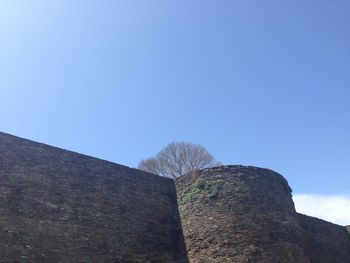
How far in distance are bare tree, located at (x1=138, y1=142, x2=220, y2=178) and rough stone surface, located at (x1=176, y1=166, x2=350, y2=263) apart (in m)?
11.9

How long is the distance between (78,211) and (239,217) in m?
4.91

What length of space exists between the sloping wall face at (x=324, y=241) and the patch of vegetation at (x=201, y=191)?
592 cm

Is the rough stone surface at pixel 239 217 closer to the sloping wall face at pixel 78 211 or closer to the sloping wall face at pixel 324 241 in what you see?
the sloping wall face at pixel 78 211

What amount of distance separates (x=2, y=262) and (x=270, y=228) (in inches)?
309

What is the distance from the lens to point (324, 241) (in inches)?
816

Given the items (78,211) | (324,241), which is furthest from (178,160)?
(78,211)

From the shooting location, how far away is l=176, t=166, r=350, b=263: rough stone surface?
1396cm

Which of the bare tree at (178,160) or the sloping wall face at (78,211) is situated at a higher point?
the bare tree at (178,160)

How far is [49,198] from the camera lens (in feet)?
41.5

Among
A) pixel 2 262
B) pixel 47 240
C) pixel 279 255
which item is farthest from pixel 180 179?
pixel 2 262

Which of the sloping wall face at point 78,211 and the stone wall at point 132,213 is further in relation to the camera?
the stone wall at point 132,213

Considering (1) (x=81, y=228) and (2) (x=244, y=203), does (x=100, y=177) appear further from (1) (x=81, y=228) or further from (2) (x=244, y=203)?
(2) (x=244, y=203)

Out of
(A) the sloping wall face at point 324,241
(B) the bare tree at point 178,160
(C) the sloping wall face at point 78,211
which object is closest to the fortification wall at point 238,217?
(C) the sloping wall face at point 78,211

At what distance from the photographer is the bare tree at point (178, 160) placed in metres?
28.1
